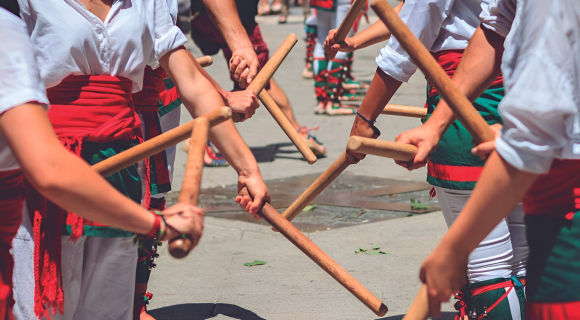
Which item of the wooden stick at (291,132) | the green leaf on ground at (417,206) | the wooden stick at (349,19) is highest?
the wooden stick at (349,19)

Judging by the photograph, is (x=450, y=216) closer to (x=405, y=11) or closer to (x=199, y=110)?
(x=405, y=11)

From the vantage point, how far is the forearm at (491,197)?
1.49m

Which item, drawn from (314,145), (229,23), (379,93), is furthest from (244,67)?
(314,145)

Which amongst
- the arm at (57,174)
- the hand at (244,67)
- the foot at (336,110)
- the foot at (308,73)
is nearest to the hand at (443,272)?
the arm at (57,174)

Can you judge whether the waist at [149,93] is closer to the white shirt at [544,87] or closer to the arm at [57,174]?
the arm at [57,174]

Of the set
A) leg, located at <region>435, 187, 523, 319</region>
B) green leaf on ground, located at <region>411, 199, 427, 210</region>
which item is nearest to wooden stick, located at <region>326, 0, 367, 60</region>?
leg, located at <region>435, 187, 523, 319</region>

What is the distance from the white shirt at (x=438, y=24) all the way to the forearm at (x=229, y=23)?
0.95m

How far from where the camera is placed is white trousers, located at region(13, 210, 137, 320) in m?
2.16

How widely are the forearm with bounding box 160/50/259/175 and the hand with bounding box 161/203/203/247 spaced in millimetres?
797

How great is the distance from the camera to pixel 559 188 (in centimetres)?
164

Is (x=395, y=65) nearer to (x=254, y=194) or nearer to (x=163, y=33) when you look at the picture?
(x=254, y=194)

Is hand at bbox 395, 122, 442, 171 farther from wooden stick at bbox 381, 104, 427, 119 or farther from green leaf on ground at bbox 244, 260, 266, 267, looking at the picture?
green leaf on ground at bbox 244, 260, 266, 267

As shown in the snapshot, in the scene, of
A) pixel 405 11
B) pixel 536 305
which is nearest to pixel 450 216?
pixel 405 11

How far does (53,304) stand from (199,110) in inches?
30.8
